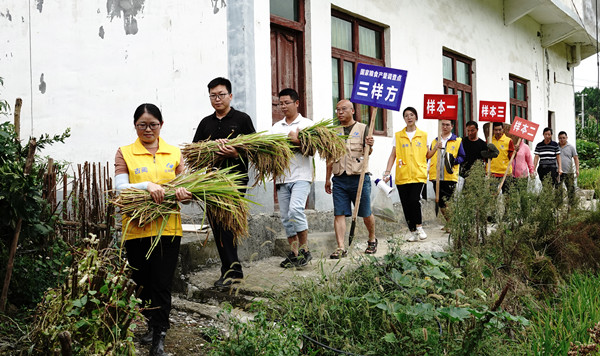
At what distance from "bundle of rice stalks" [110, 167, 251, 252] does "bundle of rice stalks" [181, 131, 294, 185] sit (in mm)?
466

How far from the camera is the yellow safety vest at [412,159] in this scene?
6688mm

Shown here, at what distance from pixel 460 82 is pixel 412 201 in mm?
5117

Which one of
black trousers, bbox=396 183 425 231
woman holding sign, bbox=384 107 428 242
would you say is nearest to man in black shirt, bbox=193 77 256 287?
woman holding sign, bbox=384 107 428 242

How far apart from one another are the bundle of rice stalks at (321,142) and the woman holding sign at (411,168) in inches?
75.2

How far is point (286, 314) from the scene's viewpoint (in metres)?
3.43

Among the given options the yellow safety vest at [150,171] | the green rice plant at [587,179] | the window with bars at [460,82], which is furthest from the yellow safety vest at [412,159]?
the green rice plant at [587,179]

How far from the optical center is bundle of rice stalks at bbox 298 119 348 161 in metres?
4.80

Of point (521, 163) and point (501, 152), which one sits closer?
point (501, 152)

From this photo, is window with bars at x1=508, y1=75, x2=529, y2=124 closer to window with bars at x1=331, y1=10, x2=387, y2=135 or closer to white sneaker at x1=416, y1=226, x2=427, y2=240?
window with bars at x1=331, y1=10, x2=387, y2=135

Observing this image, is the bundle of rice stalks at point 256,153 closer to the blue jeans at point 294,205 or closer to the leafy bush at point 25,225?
the blue jeans at point 294,205

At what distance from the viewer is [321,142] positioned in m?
4.82

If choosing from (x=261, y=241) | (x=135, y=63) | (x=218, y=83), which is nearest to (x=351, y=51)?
(x=261, y=241)

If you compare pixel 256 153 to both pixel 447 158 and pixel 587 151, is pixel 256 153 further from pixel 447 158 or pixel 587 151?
pixel 587 151

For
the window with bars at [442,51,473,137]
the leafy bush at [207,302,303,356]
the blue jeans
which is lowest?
the leafy bush at [207,302,303,356]
